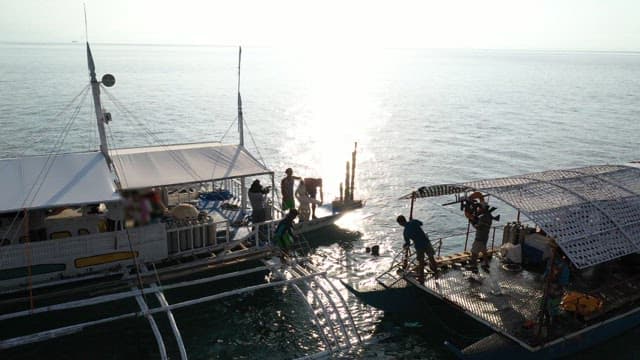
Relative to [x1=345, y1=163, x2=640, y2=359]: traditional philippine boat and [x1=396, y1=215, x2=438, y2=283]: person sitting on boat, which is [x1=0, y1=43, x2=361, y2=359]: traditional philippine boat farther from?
[x1=345, y1=163, x2=640, y2=359]: traditional philippine boat

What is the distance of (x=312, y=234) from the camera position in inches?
990

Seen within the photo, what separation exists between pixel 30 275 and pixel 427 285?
12111 mm

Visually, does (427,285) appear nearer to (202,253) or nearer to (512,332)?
(512,332)

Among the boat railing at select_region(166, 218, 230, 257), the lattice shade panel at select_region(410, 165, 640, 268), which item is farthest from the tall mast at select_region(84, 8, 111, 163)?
the lattice shade panel at select_region(410, 165, 640, 268)

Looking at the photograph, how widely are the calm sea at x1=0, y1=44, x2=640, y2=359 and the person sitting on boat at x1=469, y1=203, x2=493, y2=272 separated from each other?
2.67 meters

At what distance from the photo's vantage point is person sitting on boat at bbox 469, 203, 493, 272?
16312 mm

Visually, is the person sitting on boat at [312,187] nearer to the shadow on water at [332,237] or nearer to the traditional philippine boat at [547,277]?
the shadow on water at [332,237]

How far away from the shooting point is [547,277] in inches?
523

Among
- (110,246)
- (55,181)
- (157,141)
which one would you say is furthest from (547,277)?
(157,141)

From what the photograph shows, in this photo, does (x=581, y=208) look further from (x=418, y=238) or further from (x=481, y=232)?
(x=418, y=238)

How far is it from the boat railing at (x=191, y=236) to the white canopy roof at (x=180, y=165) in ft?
5.29

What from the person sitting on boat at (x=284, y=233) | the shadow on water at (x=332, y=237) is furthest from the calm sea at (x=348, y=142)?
the person sitting on boat at (x=284, y=233)

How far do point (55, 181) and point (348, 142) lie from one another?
128 feet

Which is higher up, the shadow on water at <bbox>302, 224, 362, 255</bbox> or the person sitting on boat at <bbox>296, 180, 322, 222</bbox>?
the person sitting on boat at <bbox>296, 180, 322, 222</bbox>
